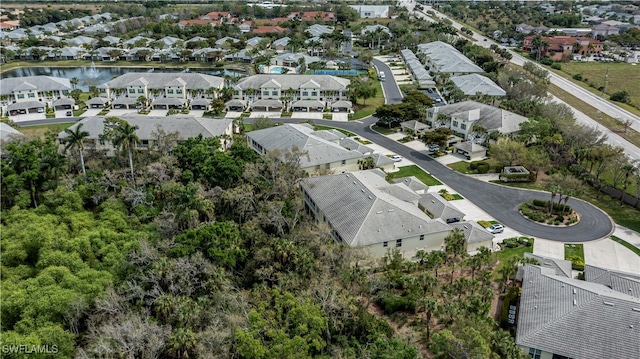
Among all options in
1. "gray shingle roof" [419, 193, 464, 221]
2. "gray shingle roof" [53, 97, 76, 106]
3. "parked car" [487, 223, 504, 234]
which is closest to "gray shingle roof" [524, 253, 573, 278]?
"parked car" [487, 223, 504, 234]

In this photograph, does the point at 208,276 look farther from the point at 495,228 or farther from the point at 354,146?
the point at 354,146

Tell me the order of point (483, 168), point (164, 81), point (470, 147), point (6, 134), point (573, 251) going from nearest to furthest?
point (573, 251) < point (483, 168) < point (6, 134) < point (470, 147) < point (164, 81)

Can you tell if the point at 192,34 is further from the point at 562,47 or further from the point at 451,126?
the point at 562,47

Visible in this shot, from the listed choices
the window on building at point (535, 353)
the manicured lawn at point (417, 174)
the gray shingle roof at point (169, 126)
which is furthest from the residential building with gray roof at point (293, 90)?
the window on building at point (535, 353)

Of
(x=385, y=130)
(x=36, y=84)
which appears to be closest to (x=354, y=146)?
(x=385, y=130)

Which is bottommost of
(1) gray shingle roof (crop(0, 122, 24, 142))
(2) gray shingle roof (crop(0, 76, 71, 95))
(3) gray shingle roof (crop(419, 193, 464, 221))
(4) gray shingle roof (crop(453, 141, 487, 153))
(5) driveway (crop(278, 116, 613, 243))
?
(5) driveway (crop(278, 116, 613, 243))

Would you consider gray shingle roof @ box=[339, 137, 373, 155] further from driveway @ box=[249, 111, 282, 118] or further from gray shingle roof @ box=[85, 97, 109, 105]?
gray shingle roof @ box=[85, 97, 109, 105]
